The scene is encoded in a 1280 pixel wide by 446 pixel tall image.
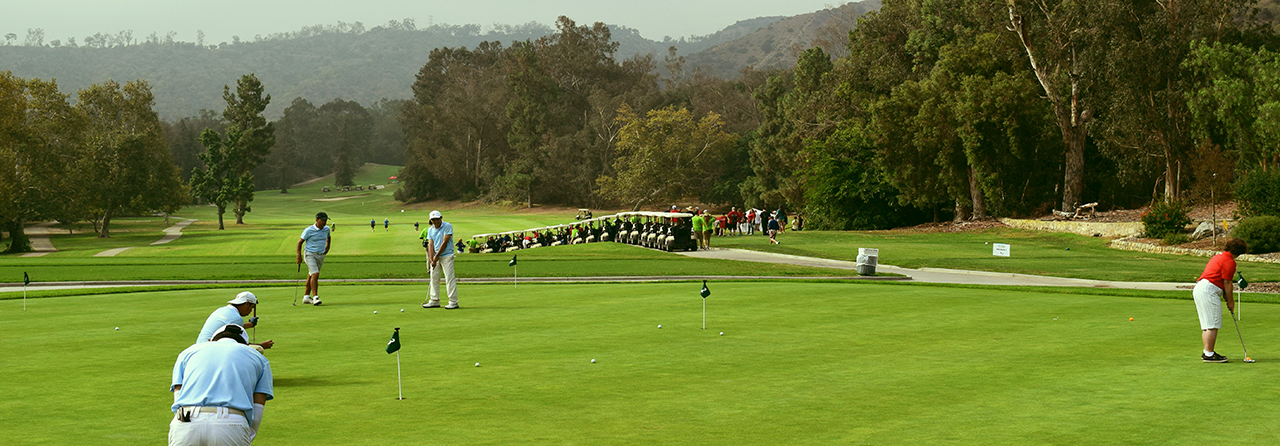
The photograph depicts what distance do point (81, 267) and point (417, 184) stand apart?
10943 cm

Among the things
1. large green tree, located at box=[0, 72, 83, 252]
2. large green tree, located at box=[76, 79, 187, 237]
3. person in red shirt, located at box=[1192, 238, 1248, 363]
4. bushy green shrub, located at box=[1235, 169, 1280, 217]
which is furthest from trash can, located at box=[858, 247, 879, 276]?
large green tree, located at box=[76, 79, 187, 237]

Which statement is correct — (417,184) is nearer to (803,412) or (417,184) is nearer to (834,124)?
(834,124)

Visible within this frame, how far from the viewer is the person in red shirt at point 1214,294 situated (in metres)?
12.0

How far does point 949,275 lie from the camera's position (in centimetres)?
3189

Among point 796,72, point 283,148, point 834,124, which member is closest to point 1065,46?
point 834,124

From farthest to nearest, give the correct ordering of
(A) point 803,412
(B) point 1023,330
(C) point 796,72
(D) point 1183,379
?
(C) point 796,72 < (B) point 1023,330 < (D) point 1183,379 < (A) point 803,412

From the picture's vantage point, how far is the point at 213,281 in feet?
99.2

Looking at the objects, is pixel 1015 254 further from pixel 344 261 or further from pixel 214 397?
pixel 214 397

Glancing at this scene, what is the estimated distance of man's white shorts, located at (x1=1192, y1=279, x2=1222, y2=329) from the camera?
39.5 ft

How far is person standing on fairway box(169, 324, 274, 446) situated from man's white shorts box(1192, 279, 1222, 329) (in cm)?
1133

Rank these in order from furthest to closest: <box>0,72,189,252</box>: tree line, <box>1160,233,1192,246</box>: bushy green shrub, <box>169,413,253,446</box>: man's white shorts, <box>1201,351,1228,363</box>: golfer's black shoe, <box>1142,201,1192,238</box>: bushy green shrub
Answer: <box>0,72,189,252</box>: tree line → <box>1142,201,1192,238</box>: bushy green shrub → <box>1160,233,1192,246</box>: bushy green shrub → <box>1201,351,1228,363</box>: golfer's black shoe → <box>169,413,253,446</box>: man's white shorts

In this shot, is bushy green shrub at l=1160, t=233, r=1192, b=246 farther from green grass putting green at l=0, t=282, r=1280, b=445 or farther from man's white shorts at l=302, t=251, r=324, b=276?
man's white shorts at l=302, t=251, r=324, b=276

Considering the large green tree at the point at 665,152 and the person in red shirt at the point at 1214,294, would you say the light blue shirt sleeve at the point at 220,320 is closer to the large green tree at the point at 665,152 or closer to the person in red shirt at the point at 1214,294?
the person in red shirt at the point at 1214,294

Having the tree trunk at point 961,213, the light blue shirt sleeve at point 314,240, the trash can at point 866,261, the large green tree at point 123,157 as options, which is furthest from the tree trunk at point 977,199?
the large green tree at point 123,157
